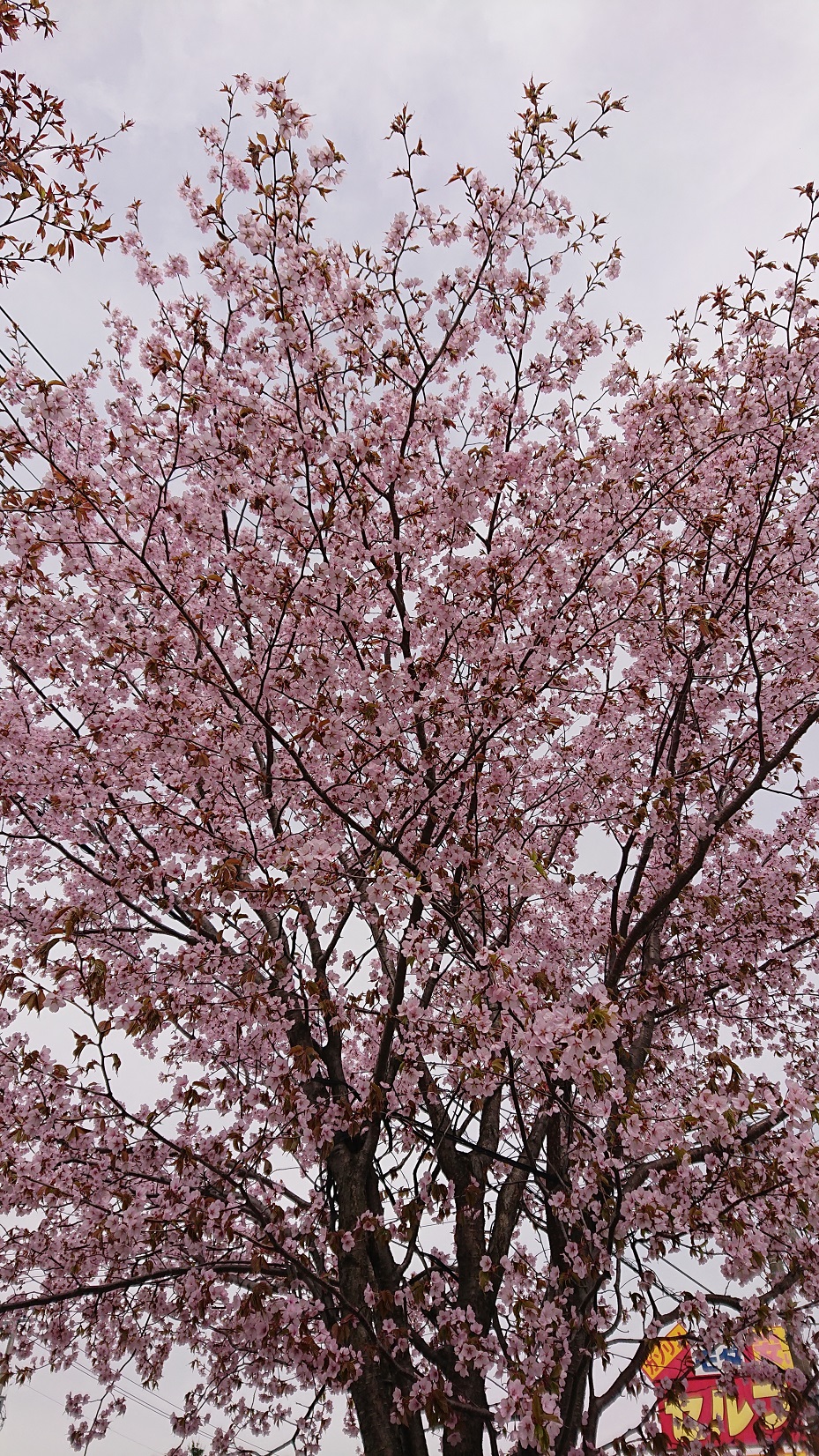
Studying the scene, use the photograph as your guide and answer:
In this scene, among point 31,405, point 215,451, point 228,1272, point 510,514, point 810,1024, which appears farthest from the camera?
point 810,1024

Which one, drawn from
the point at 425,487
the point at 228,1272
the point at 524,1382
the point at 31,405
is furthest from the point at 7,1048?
the point at 425,487

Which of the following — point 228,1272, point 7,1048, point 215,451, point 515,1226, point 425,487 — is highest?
point 425,487

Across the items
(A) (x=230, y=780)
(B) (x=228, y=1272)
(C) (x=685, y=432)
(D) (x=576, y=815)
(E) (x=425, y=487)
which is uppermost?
(C) (x=685, y=432)

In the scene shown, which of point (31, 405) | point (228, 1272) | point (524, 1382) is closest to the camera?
point (524, 1382)

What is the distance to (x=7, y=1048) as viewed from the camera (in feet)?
16.5

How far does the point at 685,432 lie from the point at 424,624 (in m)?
2.58

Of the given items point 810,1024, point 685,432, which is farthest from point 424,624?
point 810,1024

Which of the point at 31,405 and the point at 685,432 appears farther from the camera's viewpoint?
the point at 685,432

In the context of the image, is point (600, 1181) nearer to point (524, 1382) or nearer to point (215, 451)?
point (524, 1382)

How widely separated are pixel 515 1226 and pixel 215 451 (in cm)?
567

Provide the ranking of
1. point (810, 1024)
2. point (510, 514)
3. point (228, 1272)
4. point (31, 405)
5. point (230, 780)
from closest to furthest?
point (31, 405) < point (228, 1272) < point (230, 780) < point (510, 514) < point (810, 1024)

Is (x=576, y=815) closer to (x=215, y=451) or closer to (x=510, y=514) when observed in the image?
(x=510, y=514)

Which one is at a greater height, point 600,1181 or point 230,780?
point 230,780

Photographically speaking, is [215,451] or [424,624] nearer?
[215,451]
